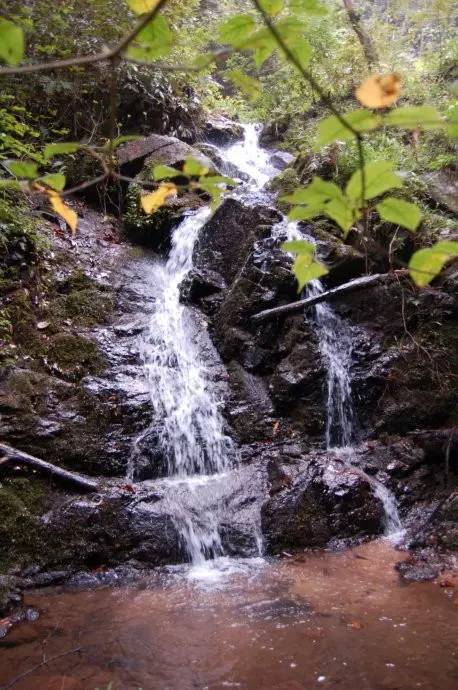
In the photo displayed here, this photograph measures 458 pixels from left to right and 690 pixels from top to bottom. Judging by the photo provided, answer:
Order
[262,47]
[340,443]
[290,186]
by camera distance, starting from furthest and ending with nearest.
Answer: [290,186], [340,443], [262,47]

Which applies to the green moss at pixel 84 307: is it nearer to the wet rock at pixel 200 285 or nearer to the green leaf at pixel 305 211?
the wet rock at pixel 200 285

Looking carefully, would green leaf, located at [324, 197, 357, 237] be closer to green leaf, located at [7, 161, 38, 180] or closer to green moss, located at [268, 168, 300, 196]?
green leaf, located at [7, 161, 38, 180]

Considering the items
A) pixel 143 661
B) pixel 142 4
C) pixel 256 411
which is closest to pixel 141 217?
pixel 256 411

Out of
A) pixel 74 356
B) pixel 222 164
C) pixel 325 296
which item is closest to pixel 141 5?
pixel 74 356

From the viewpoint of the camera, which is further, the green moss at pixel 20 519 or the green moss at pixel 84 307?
the green moss at pixel 84 307

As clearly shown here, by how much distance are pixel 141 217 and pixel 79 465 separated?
17.4 ft

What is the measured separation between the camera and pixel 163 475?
5273 mm

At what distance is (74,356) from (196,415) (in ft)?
5.58

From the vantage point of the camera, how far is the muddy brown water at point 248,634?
2.52m

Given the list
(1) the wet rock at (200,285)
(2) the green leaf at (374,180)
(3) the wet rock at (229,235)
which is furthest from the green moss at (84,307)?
(2) the green leaf at (374,180)

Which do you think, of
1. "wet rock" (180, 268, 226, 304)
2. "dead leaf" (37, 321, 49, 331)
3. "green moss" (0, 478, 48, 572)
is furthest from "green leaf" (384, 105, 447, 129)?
"wet rock" (180, 268, 226, 304)

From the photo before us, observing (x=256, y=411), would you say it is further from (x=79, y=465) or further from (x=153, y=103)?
(x=153, y=103)

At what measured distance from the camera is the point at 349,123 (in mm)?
685

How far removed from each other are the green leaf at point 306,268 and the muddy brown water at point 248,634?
2.39 metres
